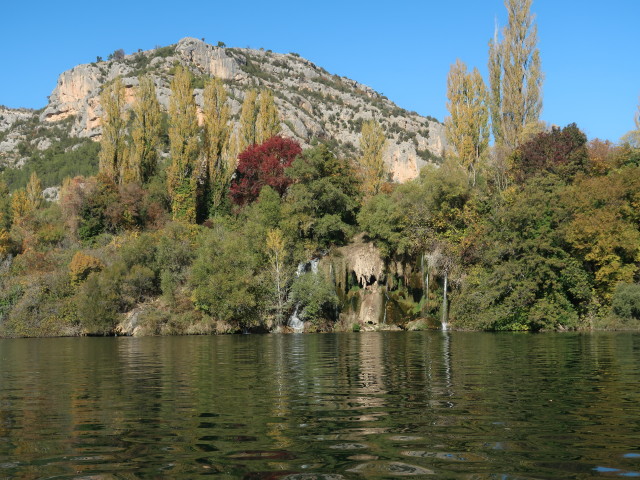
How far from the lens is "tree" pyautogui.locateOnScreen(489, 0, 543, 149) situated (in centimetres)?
6419

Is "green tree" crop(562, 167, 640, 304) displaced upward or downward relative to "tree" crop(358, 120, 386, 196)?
downward

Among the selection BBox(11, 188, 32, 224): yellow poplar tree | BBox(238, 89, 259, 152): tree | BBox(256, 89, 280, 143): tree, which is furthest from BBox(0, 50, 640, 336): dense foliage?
BBox(11, 188, 32, 224): yellow poplar tree

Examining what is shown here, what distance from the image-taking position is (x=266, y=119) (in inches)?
3002

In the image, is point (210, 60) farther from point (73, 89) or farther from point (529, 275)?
point (529, 275)

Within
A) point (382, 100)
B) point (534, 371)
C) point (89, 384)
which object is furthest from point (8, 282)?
point (382, 100)

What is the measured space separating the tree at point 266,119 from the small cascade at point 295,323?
28731 mm

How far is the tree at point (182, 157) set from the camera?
6712 cm

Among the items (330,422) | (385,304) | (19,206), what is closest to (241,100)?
(19,206)

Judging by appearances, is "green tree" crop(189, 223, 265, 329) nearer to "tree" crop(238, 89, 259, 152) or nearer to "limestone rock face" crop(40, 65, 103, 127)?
"tree" crop(238, 89, 259, 152)

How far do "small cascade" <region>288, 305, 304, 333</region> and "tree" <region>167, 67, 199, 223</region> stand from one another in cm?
1935

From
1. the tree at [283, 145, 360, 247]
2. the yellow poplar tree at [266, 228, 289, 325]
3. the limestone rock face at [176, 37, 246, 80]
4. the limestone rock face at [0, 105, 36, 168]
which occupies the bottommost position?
the yellow poplar tree at [266, 228, 289, 325]

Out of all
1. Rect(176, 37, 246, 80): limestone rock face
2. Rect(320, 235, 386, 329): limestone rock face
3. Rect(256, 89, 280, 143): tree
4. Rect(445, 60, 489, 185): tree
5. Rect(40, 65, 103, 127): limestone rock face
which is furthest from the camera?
Rect(176, 37, 246, 80): limestone rock face

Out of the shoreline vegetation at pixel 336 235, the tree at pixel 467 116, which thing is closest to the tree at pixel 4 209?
the shoreline vegetation at pixel 336 235

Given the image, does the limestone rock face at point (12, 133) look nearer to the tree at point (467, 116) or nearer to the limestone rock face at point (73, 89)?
the limestone rock face at point (73, 89)
